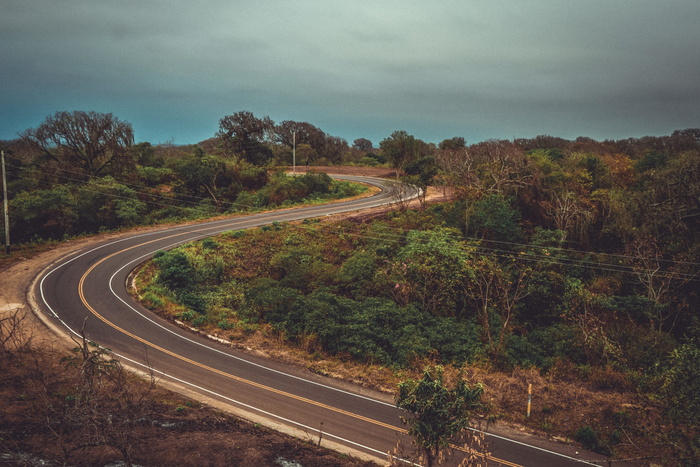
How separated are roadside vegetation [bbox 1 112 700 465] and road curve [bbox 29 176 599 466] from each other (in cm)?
146

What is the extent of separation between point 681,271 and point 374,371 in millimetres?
20083

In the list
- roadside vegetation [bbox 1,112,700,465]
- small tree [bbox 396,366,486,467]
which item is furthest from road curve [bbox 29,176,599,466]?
small tree [bbox 396,366,486,467]

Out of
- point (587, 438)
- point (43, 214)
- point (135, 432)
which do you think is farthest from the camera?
point (43, 214)

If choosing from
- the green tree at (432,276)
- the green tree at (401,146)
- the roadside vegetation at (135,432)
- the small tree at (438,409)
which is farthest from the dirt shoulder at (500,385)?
the green tree at (401,146)

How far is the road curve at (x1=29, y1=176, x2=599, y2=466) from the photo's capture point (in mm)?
14992

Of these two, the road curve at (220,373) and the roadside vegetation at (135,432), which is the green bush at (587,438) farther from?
the roadside vegetation at (135,432)

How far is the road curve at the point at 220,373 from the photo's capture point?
1499 centimetres

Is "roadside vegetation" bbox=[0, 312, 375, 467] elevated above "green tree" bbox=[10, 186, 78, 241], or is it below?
below

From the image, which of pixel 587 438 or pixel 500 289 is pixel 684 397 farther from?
pixel 500 289

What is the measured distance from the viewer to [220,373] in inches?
752

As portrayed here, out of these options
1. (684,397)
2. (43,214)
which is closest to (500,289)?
(684,397)

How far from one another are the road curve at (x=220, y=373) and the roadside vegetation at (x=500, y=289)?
146cm

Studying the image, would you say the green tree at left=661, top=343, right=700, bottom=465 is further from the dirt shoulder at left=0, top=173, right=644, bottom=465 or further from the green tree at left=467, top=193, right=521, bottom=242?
the green tree at left=467, top=193, right=521, bottom=242

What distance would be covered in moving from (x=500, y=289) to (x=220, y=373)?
731 inches
